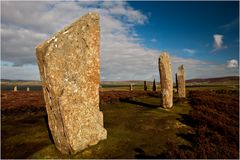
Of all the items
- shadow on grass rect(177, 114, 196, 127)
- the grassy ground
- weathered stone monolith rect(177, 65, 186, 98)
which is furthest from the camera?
weathered stone monolith rect(177, 65, 186, 98)

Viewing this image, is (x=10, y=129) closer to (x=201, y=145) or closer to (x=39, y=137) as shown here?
(x=39, y=137)

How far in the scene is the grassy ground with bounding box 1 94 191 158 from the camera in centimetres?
943

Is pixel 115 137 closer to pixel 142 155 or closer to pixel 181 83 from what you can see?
pixel 142 155

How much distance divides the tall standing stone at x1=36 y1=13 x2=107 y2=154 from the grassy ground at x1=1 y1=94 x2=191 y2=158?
673mm

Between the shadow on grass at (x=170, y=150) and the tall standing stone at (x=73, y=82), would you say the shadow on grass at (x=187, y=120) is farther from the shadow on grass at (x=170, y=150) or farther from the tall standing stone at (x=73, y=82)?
the tall standing stone at (x=73, y=82)

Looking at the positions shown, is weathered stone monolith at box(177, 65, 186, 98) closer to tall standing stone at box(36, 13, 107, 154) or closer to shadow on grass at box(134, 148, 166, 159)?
tall standing stone at box(36, 13, 107, 154)

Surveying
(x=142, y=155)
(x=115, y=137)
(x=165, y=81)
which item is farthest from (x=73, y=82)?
(x=165, y=81)

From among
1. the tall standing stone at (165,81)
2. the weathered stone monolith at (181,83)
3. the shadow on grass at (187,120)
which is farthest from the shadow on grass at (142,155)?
the weathered stone monolith at (181,83)

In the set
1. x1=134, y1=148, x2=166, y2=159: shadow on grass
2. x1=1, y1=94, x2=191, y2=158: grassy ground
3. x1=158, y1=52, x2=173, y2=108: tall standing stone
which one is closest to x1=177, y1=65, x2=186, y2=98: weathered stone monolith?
x1=158, y1=52, x2=173, y2=108: tall standing stone

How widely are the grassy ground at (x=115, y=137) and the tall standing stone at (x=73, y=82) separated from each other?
2.21 feet

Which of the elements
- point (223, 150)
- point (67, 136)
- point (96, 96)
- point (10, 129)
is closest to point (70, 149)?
point (67, 136)

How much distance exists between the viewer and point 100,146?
10.1 meters

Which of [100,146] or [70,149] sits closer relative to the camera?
[70,149]

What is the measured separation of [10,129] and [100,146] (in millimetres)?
6351
